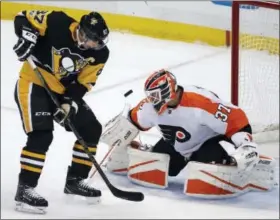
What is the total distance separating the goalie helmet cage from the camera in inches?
137

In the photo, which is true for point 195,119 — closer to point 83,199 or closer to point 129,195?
point 129,195

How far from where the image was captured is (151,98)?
2957 mm

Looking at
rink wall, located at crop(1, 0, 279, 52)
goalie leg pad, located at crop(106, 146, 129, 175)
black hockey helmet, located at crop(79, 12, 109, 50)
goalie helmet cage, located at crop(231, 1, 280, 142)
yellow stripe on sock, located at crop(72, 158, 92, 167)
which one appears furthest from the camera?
rink wall, located at crop(1, 0, 279, 52)

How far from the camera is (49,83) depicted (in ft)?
9.47

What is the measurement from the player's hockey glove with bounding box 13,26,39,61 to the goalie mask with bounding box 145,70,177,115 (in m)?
0.44

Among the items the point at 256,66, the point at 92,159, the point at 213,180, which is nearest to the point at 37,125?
the point at 92,159

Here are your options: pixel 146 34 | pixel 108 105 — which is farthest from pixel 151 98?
pixel 146 34

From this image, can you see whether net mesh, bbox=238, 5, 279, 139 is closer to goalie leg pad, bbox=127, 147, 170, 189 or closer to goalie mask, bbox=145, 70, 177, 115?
goalie leg pad, bbox=127, 147, 170, 189

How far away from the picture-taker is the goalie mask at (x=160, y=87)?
9.56ft

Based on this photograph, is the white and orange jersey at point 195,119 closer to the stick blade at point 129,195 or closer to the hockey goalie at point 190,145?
the hockey goalie at point 190,145

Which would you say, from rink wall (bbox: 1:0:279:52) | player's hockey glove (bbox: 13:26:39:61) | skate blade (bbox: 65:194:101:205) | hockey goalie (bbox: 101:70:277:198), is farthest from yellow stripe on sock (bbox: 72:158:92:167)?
rink wall (bbox: 1:0:279:52)

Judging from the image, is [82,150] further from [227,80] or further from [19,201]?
[227,80]

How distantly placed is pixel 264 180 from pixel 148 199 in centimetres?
45

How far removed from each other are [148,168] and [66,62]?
0.61 m
